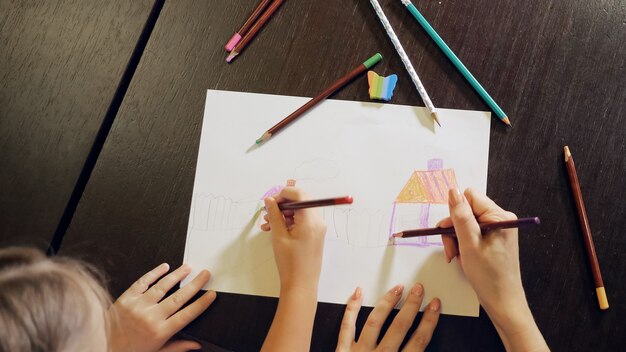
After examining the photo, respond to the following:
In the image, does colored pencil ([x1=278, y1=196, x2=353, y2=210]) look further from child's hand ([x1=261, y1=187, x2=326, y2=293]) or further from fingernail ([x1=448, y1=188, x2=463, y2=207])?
fingernail ([x1=448, y1=188, x2=463, y2=207])

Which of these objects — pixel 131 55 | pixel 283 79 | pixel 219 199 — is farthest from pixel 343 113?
pixel 131 55

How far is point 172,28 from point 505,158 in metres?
0.52

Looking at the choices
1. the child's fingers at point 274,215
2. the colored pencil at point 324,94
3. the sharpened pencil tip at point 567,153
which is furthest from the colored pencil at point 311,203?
the sharpened pencil tip at point 567,153

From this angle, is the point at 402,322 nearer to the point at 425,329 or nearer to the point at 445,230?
the point at 425,329

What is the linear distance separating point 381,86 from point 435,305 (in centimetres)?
31

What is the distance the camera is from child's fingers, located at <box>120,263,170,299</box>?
63 centimetres

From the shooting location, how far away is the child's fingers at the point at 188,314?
0.63m

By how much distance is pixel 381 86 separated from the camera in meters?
0.66

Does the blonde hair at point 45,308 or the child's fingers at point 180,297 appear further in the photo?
the child's fingers at point 180,297

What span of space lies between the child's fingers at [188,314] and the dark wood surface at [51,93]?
8.1 inches

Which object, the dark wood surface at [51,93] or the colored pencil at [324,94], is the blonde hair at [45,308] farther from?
the colored pencil at [324,94]

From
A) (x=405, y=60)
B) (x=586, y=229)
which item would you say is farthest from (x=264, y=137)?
(x=586, y=229)

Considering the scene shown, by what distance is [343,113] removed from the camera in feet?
2.19

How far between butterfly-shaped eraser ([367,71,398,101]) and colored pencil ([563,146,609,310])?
25 cm
